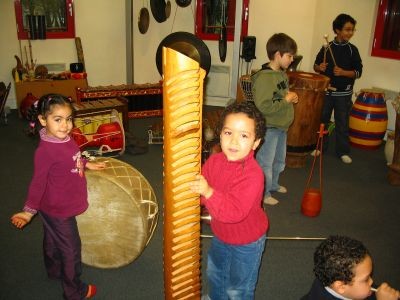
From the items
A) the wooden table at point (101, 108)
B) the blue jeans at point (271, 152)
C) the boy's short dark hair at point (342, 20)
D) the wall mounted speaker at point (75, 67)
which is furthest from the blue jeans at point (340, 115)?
the wall mounted speaker at point (75, 67)

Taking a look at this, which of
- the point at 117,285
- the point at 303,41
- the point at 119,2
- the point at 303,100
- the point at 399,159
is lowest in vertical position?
the point at 117,285

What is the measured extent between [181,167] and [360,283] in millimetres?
766

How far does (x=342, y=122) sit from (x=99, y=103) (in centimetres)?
295

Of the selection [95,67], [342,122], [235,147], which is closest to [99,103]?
[95,67]

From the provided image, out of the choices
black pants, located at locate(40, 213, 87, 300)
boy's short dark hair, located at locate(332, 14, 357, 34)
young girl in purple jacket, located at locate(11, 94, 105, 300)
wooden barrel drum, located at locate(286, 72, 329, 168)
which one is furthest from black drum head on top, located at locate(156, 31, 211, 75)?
black pants, located at locate(40, 213, 87, 300)

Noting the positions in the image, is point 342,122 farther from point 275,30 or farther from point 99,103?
point 99,103

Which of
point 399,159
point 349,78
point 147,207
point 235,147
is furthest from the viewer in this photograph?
point 349,78

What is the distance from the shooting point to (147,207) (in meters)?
2.33

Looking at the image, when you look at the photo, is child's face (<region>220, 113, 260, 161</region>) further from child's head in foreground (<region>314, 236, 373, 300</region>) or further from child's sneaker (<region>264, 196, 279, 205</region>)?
child's sneaker (<region>264, 196, 279, 205</region>)

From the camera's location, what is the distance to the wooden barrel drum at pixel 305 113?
3926mm

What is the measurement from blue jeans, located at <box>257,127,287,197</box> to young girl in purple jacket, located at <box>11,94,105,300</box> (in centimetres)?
152

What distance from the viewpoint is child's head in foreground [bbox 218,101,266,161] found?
1.45 metres

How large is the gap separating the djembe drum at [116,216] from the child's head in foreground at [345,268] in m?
1.16

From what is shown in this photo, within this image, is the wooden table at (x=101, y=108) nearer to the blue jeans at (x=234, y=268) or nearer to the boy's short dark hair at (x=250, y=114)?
the blue jeans at (x=234, y=268)
